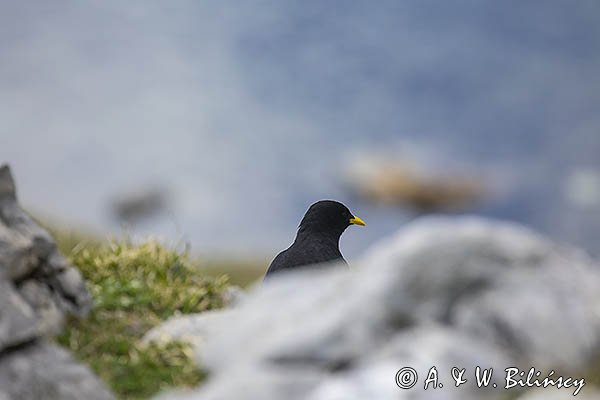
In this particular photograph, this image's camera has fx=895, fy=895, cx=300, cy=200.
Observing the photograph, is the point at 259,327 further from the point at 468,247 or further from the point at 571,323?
the point at 571,323

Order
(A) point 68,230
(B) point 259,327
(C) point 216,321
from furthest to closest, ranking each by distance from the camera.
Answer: (A) point 68,230, (C) point 216,321, (B) point 259,327

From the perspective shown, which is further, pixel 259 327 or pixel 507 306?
pixel 259 327

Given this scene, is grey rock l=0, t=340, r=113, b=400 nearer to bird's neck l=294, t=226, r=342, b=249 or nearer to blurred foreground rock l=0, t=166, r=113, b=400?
blurred foreground rock l=0, t=166, r=113, b=400

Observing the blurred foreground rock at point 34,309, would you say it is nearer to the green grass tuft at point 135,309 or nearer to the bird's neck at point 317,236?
the green grass tuft at point 135,309

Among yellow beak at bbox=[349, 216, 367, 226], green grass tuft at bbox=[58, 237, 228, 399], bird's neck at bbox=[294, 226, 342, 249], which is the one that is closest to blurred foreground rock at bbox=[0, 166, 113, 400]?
green grass tuft at bbox=[58, 237, 228, 399]

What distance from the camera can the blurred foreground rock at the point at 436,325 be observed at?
267 inches

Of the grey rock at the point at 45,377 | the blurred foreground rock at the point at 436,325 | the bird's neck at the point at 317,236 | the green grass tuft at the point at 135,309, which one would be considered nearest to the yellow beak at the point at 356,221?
the bird's neck at the point at 317,236

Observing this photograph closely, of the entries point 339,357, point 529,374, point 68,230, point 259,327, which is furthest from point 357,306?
point 68,230

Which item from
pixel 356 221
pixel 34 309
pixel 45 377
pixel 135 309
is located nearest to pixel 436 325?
pixel 45 377

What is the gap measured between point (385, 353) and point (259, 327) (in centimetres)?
117

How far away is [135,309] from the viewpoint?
10.2 metres

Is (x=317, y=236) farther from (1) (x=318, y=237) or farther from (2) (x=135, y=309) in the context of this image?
(2) (x=135, y=309)

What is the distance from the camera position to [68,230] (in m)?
13.7

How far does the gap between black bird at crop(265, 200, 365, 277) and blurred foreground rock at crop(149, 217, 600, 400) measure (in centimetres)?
326
